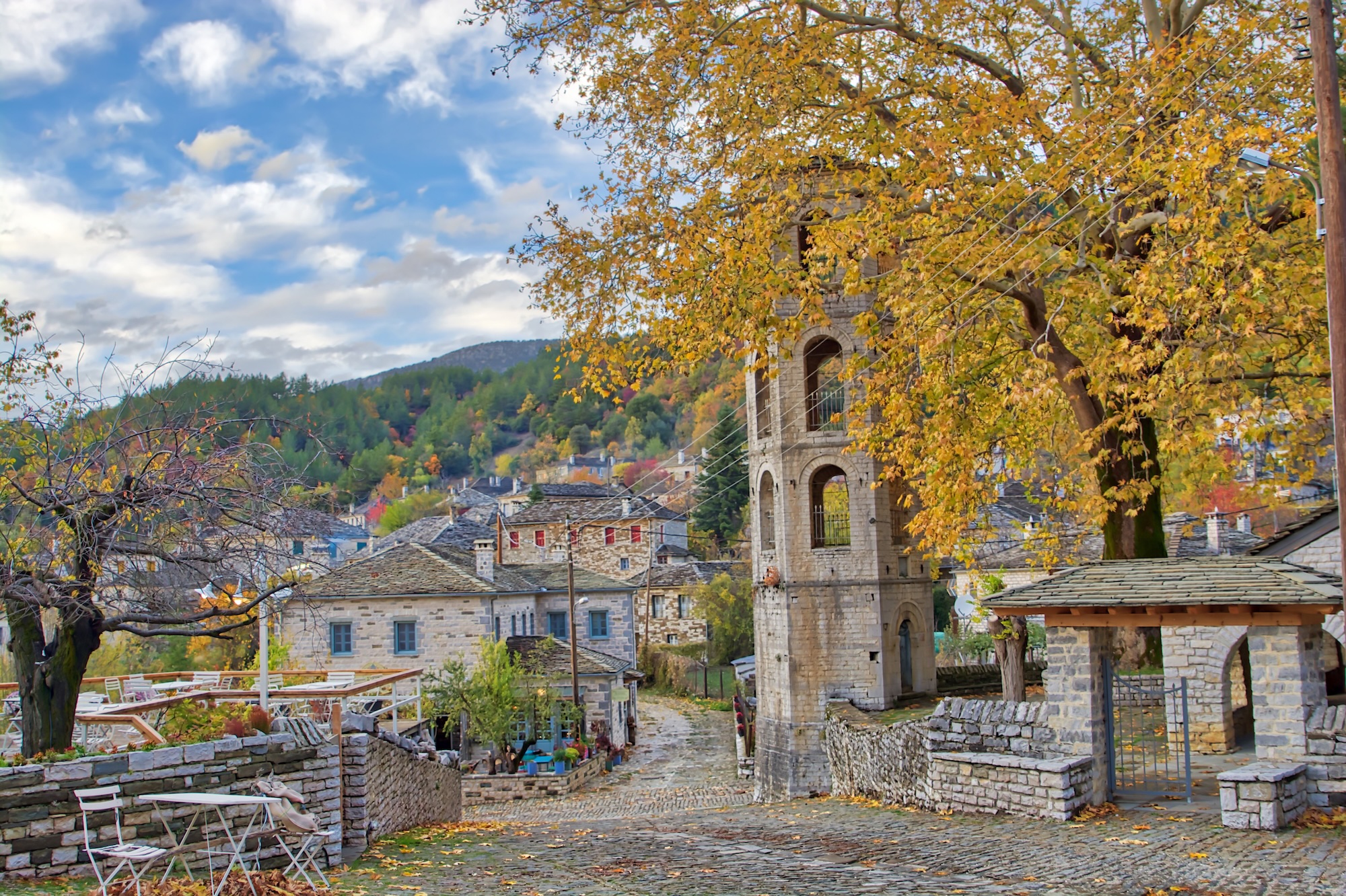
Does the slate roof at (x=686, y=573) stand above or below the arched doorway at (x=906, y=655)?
above

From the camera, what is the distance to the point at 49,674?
11.4m

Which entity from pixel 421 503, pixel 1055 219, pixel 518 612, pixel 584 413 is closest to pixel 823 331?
pixel 1055 219

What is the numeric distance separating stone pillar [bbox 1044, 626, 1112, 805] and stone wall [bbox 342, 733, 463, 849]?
830 cm

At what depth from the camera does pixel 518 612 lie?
4188cm

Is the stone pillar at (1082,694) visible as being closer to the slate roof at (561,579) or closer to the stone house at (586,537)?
the slate roof at (561,579)

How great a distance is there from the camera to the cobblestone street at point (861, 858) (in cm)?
995

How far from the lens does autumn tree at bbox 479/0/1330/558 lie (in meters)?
15.1

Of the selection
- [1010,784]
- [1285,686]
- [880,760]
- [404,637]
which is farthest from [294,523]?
[404,637]

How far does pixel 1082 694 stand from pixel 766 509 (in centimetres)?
1644

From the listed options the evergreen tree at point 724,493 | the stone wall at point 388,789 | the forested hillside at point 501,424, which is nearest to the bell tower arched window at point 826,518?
the stone wall at point 388,789

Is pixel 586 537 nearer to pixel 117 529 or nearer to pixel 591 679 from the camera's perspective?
pixel 591 679

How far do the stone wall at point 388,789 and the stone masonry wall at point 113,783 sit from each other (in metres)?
1.58

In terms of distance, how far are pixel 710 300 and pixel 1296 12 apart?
919 centimetres

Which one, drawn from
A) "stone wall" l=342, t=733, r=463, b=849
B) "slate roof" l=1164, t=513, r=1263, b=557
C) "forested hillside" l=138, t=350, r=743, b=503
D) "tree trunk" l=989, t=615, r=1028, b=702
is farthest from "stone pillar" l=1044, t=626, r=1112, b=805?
"forested hillside" l=138, t=350, r=743, b=503
